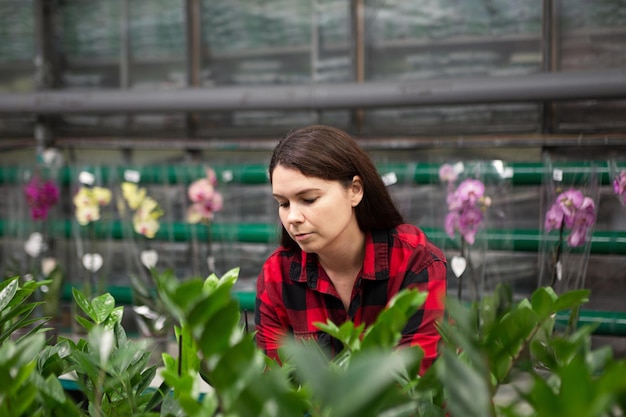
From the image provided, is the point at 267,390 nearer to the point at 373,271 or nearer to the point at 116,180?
A: the point at 373,271

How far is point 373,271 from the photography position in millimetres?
1951

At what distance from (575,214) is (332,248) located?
1738mm

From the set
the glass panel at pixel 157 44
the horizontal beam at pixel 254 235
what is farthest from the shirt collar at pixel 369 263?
the glass panel at pixel 157 44

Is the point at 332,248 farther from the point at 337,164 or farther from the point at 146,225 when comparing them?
the point at 146,225

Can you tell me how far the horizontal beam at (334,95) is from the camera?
371 centimetres

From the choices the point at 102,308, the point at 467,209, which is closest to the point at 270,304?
the point at 102,308

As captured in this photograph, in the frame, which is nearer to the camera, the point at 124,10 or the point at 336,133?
the point at 336,133

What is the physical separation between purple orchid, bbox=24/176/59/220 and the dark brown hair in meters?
2.60

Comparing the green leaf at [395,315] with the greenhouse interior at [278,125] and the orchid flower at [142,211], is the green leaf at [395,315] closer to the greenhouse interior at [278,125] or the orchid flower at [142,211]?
the greenhouse interior at [278,125]

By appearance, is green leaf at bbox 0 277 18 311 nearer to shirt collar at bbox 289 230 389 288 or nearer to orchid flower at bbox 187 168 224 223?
shirt collar at bbox 289 230 389 288

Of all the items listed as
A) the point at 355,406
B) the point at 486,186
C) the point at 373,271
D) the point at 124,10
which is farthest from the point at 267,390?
the point at 124,10

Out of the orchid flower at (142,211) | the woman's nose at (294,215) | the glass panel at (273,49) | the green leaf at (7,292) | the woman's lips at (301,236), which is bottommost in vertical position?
Answer: the orchid flower at (142,211)

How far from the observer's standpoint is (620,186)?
3.33 meters

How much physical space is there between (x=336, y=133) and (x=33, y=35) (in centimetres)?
376
